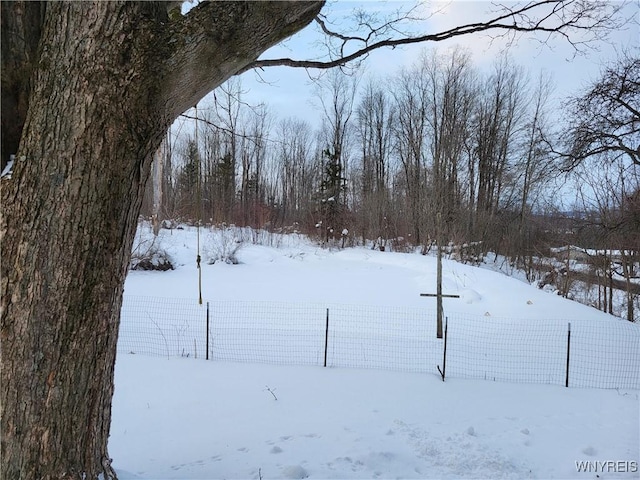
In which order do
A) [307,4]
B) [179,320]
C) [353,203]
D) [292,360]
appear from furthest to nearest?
[353,203]
[179,320]
[292,360]
[307,4]

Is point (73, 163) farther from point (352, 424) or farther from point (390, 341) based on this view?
point (390, 341)

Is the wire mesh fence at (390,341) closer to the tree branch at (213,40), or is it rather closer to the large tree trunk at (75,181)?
the large tree trunk at (75,181)

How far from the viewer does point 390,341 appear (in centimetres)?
795

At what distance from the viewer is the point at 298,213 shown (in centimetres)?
3772

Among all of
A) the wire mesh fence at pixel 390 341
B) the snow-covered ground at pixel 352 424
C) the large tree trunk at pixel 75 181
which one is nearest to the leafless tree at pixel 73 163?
the large tree trunk at pixel 75 181

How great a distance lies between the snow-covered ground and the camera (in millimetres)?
3359

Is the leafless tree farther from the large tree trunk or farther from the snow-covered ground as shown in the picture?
the snow-covered ground

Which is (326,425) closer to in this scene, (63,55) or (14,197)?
(14,197)

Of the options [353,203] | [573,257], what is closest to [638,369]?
[573,257]

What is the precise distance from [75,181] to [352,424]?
3.59 meters

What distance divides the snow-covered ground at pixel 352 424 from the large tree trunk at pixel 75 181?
56.9 inches

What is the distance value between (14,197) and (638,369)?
9314 mm

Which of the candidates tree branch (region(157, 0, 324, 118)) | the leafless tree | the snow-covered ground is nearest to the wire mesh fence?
the snow-covered ground

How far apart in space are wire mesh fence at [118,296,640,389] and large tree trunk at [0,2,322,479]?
4693 mm
